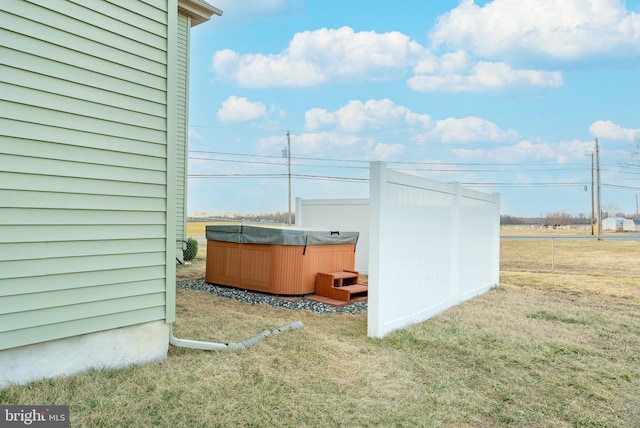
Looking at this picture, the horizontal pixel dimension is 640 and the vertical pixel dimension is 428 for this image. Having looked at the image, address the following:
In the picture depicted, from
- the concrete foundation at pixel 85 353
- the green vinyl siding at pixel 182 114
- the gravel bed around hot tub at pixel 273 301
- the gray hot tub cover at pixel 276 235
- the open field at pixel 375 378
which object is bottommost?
the gravel bed around hot tub at pixel 273 301

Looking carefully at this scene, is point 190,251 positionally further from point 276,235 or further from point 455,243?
point 455,243

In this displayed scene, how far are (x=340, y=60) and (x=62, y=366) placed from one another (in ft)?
37.6

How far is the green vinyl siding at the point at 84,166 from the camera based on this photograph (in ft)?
8.66

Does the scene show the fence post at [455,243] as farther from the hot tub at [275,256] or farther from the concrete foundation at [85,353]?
the concrete foundation at [85,353]

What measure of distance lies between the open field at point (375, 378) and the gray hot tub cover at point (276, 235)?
1454mm

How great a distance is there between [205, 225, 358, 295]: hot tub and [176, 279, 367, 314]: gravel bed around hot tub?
137 mm

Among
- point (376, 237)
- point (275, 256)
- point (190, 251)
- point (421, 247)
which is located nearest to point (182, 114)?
point (190, 251)

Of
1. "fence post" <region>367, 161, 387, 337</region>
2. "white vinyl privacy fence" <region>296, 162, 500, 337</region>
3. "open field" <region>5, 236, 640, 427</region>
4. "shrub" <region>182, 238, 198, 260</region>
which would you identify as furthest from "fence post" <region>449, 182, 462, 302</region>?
"shrub" <region>182, 238, 198, 260</region>

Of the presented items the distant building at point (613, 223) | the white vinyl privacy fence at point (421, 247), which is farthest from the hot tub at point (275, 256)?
the distant building at point (613, 223)

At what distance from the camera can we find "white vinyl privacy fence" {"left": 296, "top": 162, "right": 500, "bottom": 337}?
15.0 ft

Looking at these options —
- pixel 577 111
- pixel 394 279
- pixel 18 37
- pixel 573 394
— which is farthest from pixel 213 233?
pixel 577 111

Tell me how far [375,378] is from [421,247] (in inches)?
99.3

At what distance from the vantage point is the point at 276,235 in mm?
6969

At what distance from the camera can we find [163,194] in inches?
134
